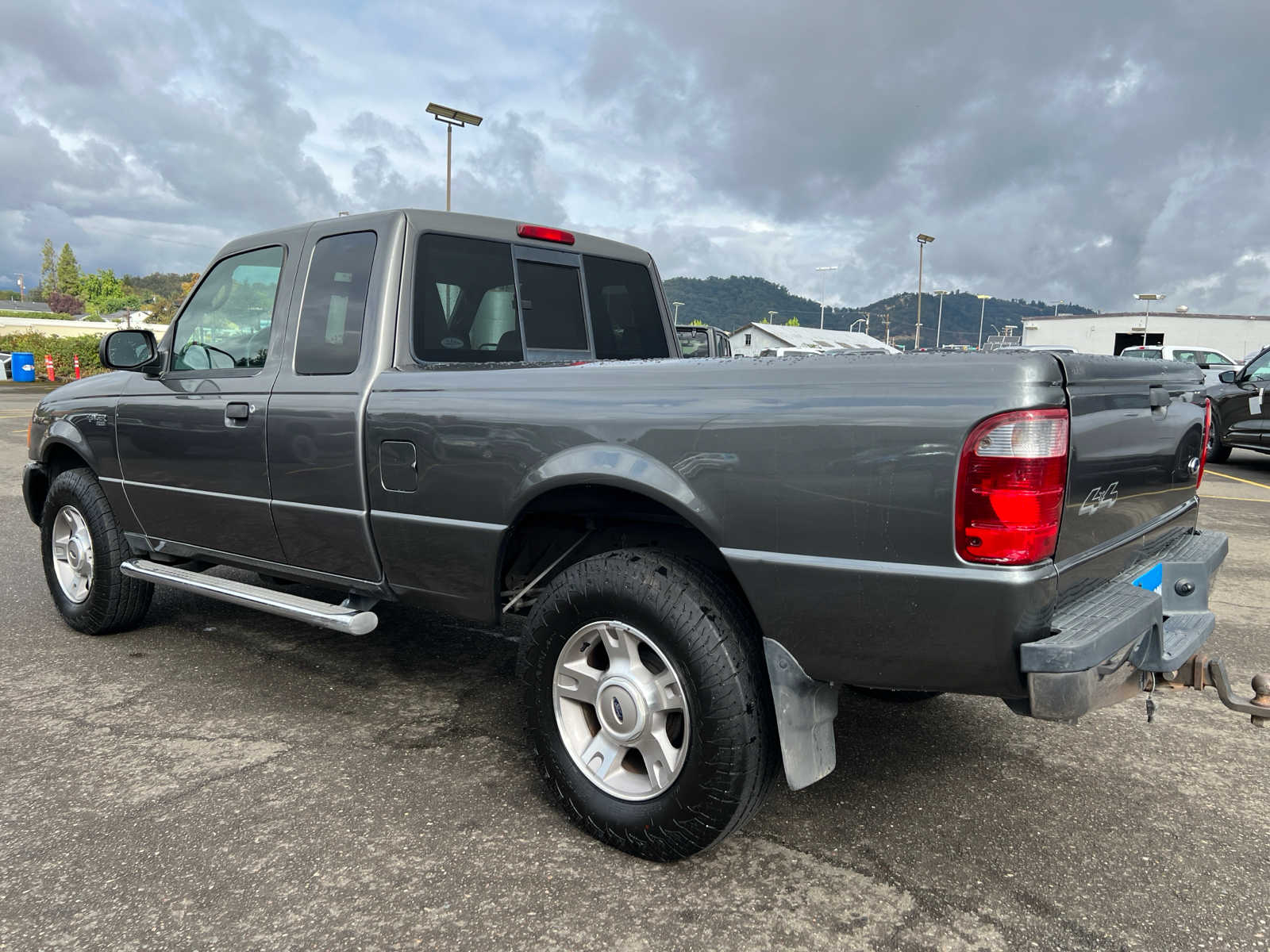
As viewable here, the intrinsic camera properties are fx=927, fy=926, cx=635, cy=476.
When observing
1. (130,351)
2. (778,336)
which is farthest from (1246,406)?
(778,336)

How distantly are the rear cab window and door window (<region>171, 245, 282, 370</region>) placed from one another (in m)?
0.77

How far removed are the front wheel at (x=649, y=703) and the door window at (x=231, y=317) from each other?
1.90 m

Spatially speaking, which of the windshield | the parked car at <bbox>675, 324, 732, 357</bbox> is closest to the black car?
the parked car at <bbox>675, 324, 732, 357</bbox>

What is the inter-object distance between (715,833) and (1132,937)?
1034 millimetres

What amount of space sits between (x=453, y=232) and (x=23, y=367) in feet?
113

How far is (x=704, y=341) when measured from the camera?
1082 cm

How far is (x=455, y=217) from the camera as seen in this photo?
3.63 meters

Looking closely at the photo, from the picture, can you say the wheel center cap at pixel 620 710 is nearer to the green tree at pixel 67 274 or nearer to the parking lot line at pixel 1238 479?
the parking lot line at pixel 1238 479

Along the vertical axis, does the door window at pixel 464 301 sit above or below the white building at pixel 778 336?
below

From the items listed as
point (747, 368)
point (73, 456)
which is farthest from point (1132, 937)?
point (73, 456)

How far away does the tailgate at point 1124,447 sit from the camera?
217cm

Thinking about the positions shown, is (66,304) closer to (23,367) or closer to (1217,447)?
(23,367)

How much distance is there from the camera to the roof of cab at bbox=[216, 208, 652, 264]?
11.4ft

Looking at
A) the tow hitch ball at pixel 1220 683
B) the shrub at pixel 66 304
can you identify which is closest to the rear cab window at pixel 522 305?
the tow hitch ball at pixel 1220 683
